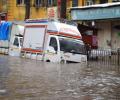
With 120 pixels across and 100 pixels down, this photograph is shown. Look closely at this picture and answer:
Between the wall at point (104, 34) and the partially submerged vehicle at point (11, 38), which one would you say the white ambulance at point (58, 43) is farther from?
the wall at point (104, 34)

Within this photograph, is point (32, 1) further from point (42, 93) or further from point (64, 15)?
point (42, 93)

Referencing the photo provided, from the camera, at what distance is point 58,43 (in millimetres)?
36188

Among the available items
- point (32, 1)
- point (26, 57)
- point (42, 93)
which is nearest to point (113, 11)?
point (26, 57)

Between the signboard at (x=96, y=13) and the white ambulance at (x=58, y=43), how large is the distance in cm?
564

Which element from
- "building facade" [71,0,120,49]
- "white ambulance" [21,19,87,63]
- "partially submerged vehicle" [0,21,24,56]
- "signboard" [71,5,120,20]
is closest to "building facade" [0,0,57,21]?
"signboard" [71,5,120,20]

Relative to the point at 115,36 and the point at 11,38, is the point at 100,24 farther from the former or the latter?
the point at 11,38

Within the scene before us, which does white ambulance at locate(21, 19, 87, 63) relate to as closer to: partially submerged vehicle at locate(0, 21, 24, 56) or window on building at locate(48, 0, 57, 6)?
partially submerged vehicle at locate(0, 21, 24, 56)

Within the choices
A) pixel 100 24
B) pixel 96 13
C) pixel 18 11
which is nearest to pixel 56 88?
pixel 96 13

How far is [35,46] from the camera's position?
39594 mm

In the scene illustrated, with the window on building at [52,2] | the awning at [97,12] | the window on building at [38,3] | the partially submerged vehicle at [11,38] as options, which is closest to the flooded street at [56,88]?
the awning at [97,12]

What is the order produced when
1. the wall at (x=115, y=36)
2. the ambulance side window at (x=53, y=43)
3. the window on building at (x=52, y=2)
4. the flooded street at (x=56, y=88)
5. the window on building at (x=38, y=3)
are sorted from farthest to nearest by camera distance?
1. the window on building at (x=38, y=3)
2. the window on building at (x=52, y=2)
3. the wall at (x=115, y=36)
4. the ambulance side window at (x=53, y=43)
5. the flooded street at (x=56, y=88)

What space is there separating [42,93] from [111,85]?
169 inches

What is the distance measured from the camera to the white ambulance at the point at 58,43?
36.3 meters

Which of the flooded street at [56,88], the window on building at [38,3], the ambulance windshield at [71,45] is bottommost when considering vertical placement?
the flooded street at [56,88]
